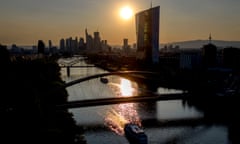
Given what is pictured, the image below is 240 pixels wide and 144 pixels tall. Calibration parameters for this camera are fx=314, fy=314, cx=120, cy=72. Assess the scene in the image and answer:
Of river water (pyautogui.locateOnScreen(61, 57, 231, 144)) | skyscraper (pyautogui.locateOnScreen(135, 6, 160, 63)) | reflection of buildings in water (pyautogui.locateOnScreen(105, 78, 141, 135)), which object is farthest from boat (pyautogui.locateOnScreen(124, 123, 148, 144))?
skyscraper (pyautogui.locateOnScreen(135, 6, 160, 63))

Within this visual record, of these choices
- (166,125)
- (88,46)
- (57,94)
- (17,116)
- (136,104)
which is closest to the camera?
(17,116)

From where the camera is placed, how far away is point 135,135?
11305 millimetres

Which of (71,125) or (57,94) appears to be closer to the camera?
(71,125)

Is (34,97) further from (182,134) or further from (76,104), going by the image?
(182,134)

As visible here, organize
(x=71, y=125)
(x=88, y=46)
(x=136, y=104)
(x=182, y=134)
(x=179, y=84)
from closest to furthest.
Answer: (x=71, y=125) < (x=182, y=134) < (x=136, y=104) < (x=179, y=84) < (x=88, y=46)

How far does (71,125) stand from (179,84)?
1902 centimetres

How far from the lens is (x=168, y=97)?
18297 millimetres

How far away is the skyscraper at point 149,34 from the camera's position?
4779 centimetres

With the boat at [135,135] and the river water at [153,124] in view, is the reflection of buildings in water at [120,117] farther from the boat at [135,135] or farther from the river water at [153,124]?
the boat at [135,135]

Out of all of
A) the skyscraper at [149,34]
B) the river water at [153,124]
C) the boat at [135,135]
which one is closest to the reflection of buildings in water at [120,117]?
the river water at [153,124]

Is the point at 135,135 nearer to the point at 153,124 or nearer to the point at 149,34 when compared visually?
the point at 153,124

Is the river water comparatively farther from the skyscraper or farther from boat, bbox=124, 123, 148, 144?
the skyscraper

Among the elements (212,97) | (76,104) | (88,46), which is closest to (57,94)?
(76,104)


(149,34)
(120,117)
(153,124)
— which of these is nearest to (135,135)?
(153,124)
